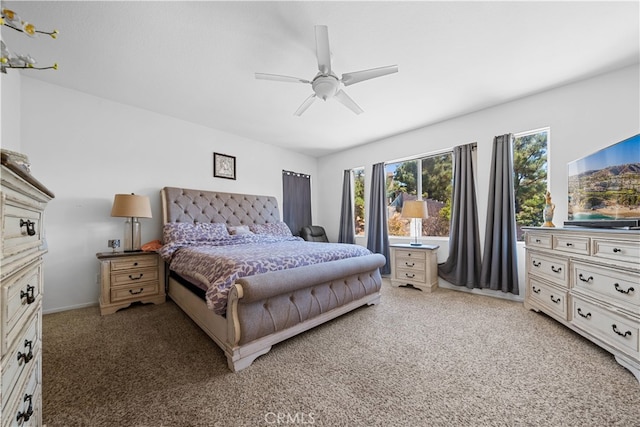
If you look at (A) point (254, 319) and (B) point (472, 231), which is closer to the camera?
(A) point (254, 319)

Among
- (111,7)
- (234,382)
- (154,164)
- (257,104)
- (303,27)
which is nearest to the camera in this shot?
(234,382)

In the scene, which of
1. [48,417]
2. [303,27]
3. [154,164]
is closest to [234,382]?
[48,417]

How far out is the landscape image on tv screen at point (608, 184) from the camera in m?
1.97

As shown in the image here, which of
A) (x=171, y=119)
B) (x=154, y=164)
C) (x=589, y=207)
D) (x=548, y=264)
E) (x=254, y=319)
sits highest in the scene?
(x=171, y=119)

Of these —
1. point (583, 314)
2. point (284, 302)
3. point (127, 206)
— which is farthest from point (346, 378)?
point (127, 206)

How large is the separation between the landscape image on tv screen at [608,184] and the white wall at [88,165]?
4847 mm

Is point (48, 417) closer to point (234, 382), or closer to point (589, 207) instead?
point (234, 382)

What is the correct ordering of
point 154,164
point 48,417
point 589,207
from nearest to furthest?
1. point 48,417
2. point 589,207
3. point 154,164

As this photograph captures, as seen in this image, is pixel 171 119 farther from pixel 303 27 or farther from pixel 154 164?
pixel 303 27

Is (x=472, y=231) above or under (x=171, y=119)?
under

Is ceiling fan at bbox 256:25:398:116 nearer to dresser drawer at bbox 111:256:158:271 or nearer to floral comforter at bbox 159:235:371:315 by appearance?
floral comforter at bbox 159:235:371:315

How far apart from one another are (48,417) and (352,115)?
156 inches

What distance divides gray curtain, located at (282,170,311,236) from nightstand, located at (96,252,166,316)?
8.35ft

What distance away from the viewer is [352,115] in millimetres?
3646
